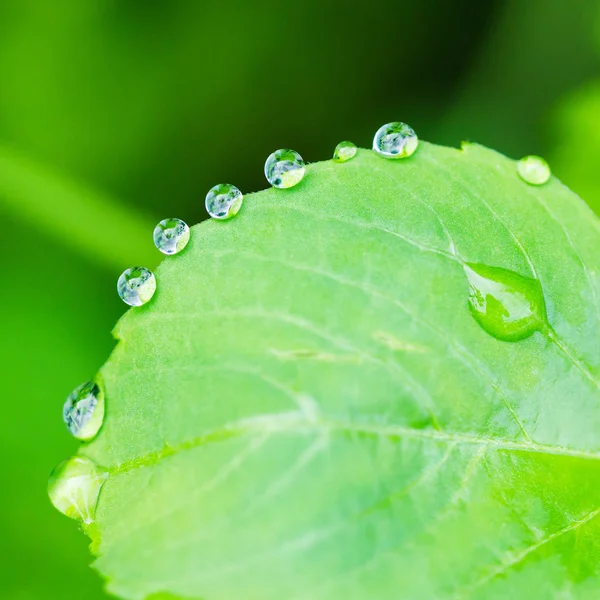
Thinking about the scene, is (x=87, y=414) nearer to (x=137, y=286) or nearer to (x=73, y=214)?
(x=137, y=286)

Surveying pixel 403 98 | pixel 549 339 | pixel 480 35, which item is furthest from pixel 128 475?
pixel 480 35

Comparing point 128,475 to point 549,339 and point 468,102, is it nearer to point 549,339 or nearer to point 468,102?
point 549,339

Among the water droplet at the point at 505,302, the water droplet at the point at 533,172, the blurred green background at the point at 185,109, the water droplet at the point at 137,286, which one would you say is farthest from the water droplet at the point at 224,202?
the blurred green background at the point at 185,109

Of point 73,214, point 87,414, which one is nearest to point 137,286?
point 87,414

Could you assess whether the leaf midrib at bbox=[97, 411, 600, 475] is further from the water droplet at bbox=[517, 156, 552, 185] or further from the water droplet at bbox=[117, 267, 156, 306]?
the water droplet at bbox=[517, 156, 552, 185]

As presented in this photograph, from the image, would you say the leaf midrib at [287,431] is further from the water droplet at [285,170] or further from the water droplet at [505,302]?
the water droplet at [285,170]

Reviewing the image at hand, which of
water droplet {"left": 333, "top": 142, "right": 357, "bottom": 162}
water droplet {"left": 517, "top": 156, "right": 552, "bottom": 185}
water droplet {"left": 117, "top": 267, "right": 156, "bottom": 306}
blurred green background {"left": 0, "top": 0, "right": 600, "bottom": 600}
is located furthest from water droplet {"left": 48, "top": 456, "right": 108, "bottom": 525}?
blurred green background {"left": 0, "top": 0, "right": 600, "bottom": 600}
